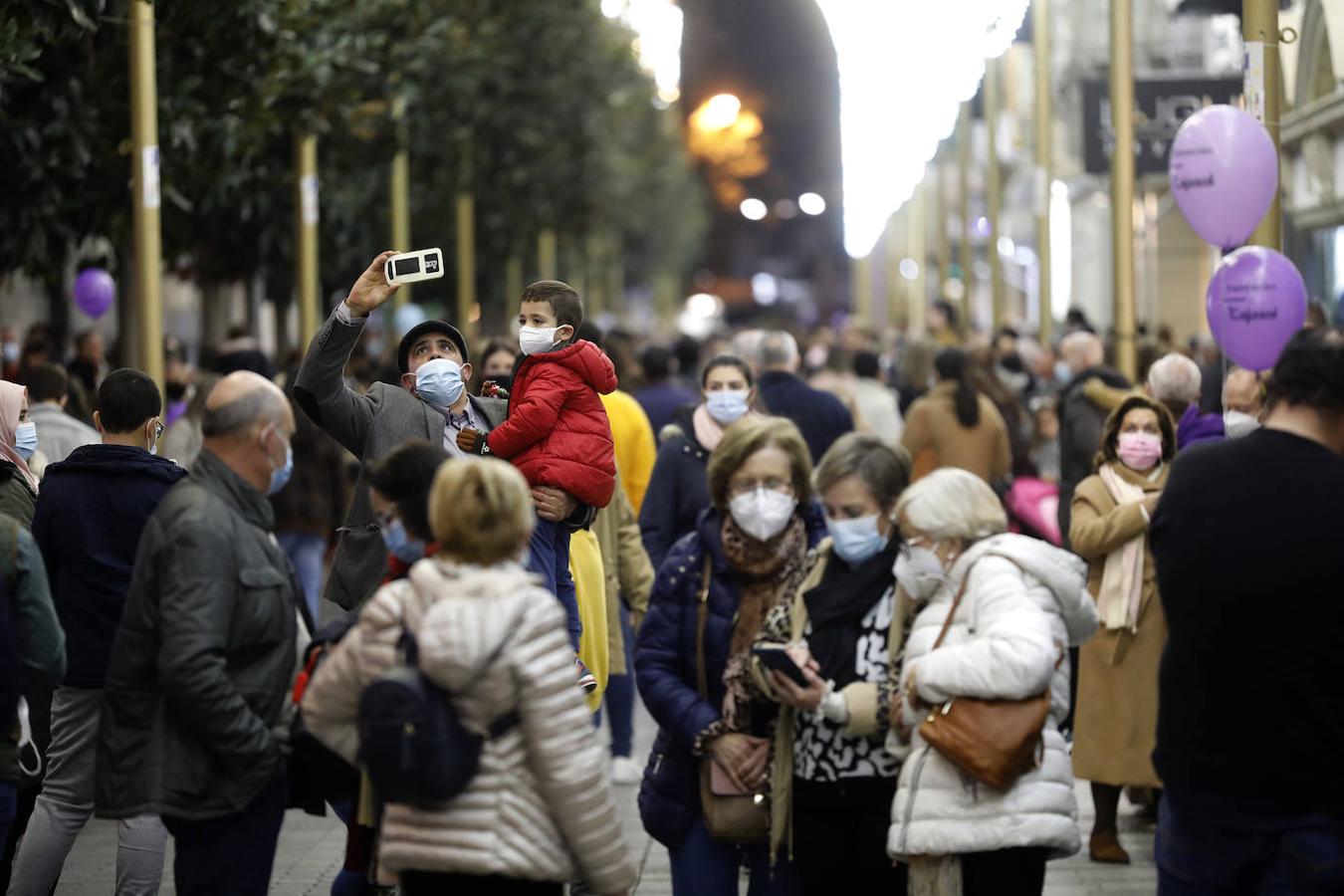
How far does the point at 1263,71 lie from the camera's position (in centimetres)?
1035

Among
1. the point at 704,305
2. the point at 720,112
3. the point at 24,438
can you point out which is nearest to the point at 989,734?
the point at 24,438

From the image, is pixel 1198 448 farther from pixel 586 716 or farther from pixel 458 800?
pixel 458 800

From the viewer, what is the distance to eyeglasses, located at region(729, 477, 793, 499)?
608 cm

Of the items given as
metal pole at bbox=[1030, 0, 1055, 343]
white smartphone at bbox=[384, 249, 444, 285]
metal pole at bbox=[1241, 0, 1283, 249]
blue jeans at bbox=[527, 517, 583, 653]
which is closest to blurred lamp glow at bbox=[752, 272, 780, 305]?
metal pole at bbox=[1030, 0, 1055, 343]

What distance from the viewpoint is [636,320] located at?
272 ft

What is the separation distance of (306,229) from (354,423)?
607 inches

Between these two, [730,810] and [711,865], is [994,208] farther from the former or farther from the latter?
[730,810]

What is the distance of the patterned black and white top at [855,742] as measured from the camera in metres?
5.85

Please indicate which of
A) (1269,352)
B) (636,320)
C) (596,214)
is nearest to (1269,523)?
(1269,352)

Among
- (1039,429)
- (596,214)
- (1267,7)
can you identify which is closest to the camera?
(1267,7)

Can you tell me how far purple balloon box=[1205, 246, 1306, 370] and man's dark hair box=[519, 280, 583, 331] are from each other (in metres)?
3.24

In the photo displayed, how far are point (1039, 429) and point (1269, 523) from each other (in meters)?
11.2

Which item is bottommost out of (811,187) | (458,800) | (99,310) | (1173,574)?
(458,800)

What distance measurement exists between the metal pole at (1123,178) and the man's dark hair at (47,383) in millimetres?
9462
